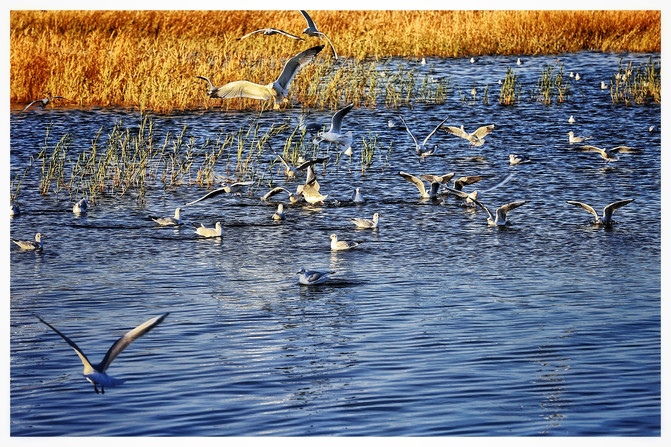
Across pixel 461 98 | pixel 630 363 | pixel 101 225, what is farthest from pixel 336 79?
pixel 630 363

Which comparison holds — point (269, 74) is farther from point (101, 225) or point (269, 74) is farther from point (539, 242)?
point (539, 242)

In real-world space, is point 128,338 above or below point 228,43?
below

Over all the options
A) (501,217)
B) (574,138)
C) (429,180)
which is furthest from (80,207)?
(574,138)

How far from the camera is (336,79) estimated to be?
14.8 m

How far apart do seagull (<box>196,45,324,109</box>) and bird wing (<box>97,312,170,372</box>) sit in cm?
416

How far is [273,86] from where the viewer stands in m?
10.5

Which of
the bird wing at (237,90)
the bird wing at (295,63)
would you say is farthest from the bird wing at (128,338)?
the bird wing at (237,90)

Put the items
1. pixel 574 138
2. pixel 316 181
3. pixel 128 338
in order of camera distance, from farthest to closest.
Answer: pixel 574 138 → pixel 316 181 → pixel 128 338

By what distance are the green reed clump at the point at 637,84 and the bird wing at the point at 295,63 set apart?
4961mm

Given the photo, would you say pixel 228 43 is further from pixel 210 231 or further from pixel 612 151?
pixel 612 151

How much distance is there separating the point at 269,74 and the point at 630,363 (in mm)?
7870

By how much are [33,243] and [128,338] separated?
4132 millimetres

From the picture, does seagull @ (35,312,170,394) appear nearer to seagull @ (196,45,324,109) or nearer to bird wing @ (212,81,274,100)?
seagull @ (196,45,324,109)
